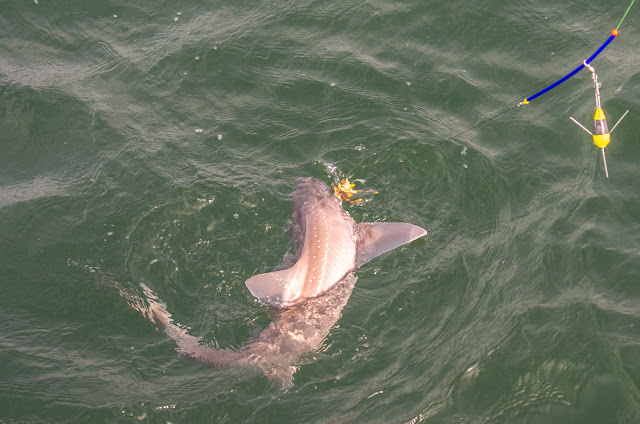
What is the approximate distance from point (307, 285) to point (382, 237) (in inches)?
42.2

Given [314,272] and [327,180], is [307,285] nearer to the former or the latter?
[314,272]

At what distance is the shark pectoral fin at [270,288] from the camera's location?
5.80m

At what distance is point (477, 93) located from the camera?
8078 millimetres

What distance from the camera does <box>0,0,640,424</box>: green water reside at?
17.8ft

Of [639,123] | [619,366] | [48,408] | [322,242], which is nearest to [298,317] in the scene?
[322,242]

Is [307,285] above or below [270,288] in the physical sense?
below

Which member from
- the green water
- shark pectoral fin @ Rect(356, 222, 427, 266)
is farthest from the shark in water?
the green water

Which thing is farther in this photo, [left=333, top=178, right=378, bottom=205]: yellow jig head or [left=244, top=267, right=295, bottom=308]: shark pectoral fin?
[left=333, top=178, right=378, bottom=205]: yellow jig head

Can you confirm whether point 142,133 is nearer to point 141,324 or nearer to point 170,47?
point 170,47

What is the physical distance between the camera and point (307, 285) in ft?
19.3

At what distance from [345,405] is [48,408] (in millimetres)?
2734

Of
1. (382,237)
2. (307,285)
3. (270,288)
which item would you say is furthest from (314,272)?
(382,237)

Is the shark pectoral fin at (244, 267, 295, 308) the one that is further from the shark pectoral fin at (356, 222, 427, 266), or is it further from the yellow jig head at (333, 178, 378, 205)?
the yellow jig head at (333, 178, 378, 205)

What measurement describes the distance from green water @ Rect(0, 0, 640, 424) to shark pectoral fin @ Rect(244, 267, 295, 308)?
0.91ft
